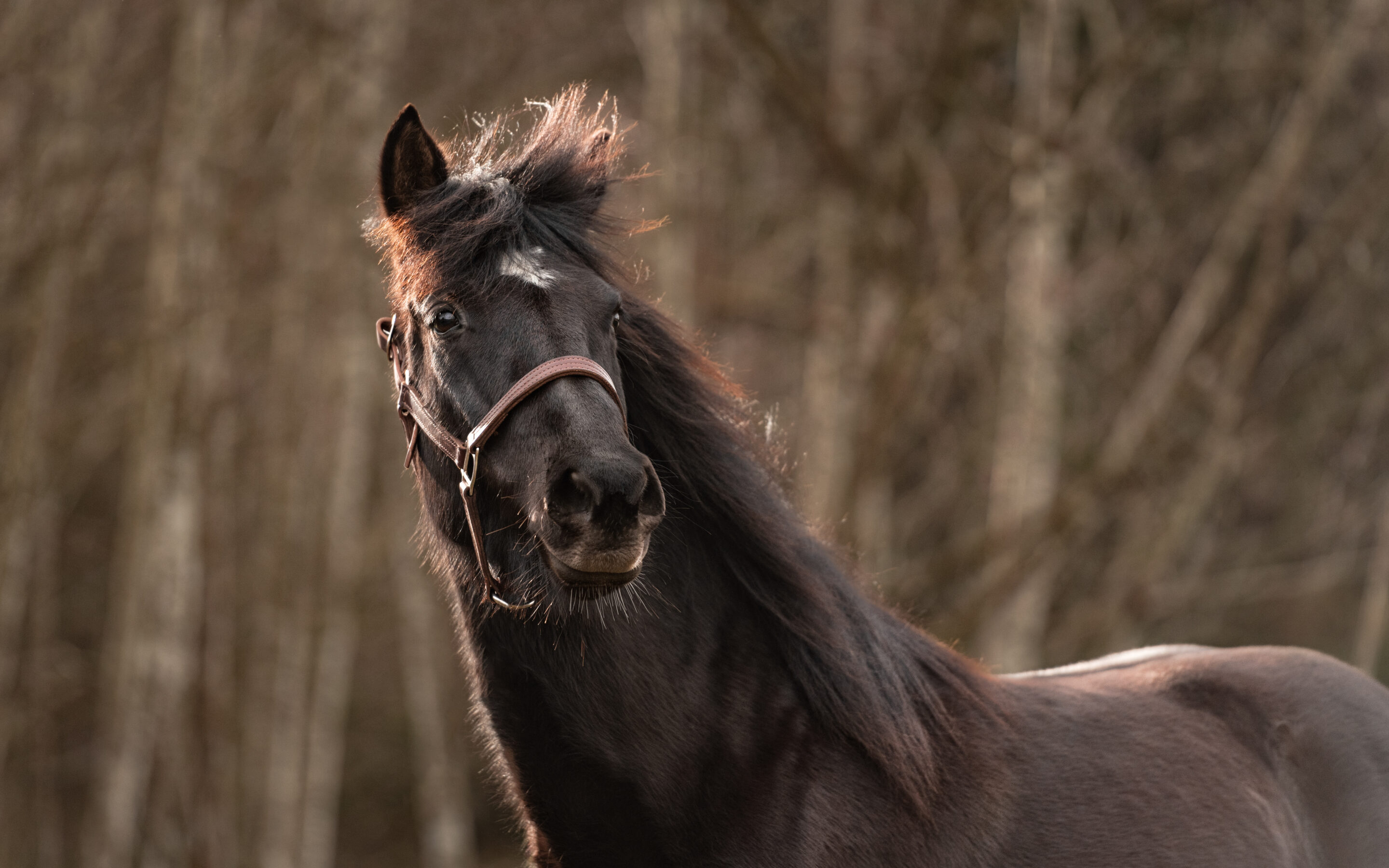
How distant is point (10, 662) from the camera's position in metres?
8.66

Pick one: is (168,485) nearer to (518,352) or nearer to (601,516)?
(518,352)

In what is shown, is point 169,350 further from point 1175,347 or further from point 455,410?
point 1175,347

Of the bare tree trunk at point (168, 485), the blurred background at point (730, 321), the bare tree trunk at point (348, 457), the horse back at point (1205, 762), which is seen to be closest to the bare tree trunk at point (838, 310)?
the blurred background at point (730, 321)

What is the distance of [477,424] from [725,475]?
66cm

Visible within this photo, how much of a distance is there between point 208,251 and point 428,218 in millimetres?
5246

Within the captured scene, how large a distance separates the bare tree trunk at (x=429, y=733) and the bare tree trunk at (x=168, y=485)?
9.36 feet

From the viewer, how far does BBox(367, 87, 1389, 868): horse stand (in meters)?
2.87

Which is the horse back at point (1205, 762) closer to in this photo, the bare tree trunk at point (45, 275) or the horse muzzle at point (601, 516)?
the horse muzzle at point (601, 516)

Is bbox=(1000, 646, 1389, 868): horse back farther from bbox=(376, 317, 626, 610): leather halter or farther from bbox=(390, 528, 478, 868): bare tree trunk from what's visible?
bbox=(390, 528, 478, 868): bare tree trunk

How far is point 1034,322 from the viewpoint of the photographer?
344 inches

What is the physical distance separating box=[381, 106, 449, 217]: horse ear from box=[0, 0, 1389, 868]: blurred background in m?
2.84

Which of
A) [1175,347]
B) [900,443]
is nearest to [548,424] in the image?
[1175,347]

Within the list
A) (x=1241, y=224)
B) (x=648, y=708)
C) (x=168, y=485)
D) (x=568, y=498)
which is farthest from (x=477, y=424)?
(x=1241, y=224)

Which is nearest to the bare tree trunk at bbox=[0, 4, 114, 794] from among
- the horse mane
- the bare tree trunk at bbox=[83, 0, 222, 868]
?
the bare tree trunk at bbox=[83, 0, 222, 868]
